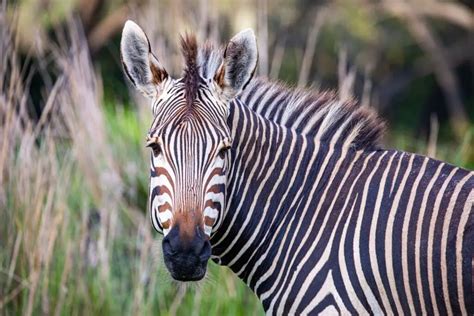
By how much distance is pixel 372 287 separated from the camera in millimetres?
5074

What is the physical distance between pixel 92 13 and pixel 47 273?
13783mm

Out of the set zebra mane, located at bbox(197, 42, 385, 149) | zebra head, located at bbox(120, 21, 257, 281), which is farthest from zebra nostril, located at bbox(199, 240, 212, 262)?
zebra mane, located at bbox(197, 42, 385, 149)

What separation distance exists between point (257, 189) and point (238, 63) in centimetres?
75

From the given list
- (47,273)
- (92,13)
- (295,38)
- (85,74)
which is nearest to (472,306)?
(47,273)

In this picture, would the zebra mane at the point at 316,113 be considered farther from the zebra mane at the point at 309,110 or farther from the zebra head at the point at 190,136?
the zebra head at the point at 190,136

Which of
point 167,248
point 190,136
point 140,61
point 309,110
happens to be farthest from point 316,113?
point 167,248

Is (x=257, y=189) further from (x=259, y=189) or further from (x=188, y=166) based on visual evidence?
(x=188, y=166)

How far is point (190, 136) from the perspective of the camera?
499 centimetres

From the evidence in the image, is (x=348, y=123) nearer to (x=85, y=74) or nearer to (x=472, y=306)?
(x=472, y=306)

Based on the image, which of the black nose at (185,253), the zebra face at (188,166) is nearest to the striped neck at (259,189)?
the zebra face at (188,166)

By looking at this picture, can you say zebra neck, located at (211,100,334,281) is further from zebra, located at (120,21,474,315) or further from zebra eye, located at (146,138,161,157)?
zebra eye, located at (146,138,161,157)

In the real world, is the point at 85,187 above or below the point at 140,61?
below

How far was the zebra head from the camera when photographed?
190 inches

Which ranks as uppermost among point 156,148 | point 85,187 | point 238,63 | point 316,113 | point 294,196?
point 238,63
